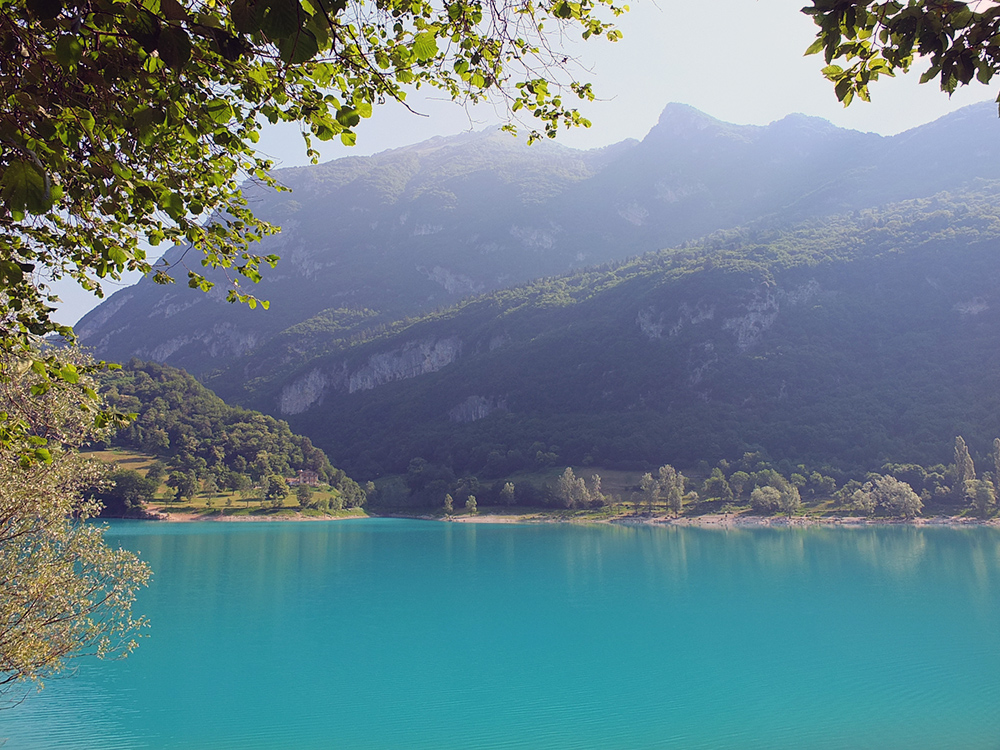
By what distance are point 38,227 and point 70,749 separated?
19534 mm

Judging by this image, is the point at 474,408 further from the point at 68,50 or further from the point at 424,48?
the point at 68,50

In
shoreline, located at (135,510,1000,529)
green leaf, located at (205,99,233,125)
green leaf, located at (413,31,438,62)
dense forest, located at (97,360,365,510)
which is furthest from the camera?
dense forest, located at (97,360,365,510)

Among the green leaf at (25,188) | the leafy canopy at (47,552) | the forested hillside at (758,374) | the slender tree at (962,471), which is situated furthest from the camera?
the forested hillside at (758,374)

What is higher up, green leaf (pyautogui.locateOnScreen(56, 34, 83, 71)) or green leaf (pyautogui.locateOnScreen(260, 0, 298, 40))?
A: green leaf (pyautogui.locateOnScreen(56, 34, 83, 71))

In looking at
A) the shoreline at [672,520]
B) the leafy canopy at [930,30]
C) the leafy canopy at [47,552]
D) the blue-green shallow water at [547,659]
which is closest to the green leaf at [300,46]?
the leafy canopy at [930,30]

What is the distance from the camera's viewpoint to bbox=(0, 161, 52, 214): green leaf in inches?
101

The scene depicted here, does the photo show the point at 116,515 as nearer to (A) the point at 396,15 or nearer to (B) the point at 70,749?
(B) the point at 70,749

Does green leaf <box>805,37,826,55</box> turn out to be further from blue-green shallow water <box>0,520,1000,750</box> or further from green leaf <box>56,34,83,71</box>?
blue-green shallow water <box>0,520,1000,750</box>

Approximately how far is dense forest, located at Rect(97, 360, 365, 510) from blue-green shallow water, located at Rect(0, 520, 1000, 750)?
168ft

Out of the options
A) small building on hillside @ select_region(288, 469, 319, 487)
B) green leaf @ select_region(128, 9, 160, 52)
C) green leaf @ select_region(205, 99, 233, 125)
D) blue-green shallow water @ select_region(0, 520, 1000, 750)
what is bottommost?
blue-green shallow water @ select_region(0, 520, 1000, 750)

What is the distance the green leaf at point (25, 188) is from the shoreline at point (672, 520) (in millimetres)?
100280

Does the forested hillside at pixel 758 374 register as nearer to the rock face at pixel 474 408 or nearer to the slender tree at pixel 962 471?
the rock face at pixel 474 408

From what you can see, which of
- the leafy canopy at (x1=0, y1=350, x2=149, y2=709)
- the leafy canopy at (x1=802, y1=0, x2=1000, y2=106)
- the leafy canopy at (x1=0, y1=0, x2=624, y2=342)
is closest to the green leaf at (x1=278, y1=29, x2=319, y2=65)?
the leafy canopy at (x1=0, y1=0, x2=624, y2=342)

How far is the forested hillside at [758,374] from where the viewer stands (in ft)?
416
